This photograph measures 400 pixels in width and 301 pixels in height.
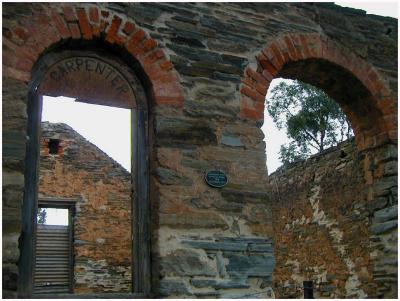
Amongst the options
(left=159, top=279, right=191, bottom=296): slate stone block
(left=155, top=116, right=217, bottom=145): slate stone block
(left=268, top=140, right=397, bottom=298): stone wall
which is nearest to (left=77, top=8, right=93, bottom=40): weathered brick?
(left=155, top=116, right=217, bottom=145): slate stone block

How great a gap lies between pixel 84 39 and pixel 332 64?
8.60 feet

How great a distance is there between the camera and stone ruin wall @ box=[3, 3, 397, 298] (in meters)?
4.57

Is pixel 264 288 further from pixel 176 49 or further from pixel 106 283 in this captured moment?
pixel 106 283

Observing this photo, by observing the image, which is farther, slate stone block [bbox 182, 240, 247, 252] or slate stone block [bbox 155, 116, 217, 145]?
slate stone block [bbox 155, 116, 217, 145]

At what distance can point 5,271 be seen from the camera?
4.10m

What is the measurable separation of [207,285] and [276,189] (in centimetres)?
666

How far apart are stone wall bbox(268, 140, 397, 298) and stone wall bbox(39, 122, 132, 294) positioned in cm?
343

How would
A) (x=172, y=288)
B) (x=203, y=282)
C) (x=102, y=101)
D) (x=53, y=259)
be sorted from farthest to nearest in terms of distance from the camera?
1. (x=53, y=259)
2. (x=102, y=101)
3. (x=203, y=282)
4. (x=172, y=288)

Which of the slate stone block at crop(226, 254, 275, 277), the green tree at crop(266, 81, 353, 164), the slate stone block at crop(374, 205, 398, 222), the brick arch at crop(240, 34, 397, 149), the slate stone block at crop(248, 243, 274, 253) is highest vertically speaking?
the green tree at crop(266, 81, 353, 164)

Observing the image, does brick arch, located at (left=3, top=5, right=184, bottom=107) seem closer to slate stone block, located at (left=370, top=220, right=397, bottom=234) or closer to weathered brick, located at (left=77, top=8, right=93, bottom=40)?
weathered brick, located at (left=77, top=8, right=93, bottom=40)

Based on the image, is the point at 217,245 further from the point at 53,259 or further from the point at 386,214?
the point at 53,259

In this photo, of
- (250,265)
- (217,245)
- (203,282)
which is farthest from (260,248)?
(203,282)

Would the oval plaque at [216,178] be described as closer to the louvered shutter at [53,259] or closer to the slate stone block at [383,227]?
the slate stone block at [383,227]

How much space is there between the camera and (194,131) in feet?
16.7
